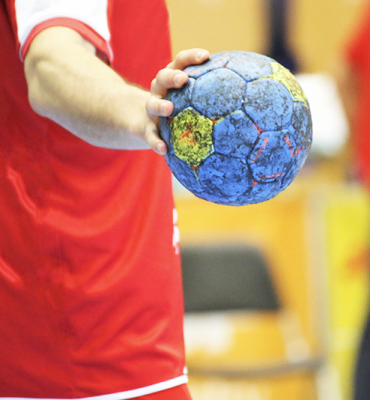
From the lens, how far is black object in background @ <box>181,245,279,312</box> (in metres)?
3.63

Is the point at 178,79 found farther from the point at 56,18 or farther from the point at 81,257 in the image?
the point at 81,257

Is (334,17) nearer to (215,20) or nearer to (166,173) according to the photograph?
(215,20)

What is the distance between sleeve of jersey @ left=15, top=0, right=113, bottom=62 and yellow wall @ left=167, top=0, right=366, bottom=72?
17.2 feet

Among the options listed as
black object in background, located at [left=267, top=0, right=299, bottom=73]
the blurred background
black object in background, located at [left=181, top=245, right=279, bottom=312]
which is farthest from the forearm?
black object in background, located at [left=267, top=0, right=299, bottom=73]

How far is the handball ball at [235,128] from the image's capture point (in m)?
0.83

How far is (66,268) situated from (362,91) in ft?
6.39

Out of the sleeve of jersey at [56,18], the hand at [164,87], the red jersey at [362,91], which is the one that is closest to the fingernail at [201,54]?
the hand at [164,87]

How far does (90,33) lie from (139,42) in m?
0.24

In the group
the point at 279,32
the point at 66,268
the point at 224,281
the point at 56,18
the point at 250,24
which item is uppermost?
the point at 250,24

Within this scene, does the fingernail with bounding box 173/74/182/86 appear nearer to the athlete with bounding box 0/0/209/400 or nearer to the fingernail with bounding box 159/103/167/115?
the fingernail with bounding box 159/103/167/115

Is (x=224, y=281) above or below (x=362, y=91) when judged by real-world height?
below

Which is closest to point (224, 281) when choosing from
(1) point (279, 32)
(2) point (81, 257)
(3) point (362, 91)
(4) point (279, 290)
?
(4) point (279, 290)

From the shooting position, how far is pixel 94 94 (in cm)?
85

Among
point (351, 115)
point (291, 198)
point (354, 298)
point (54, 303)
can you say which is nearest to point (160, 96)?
point (54, 303)
